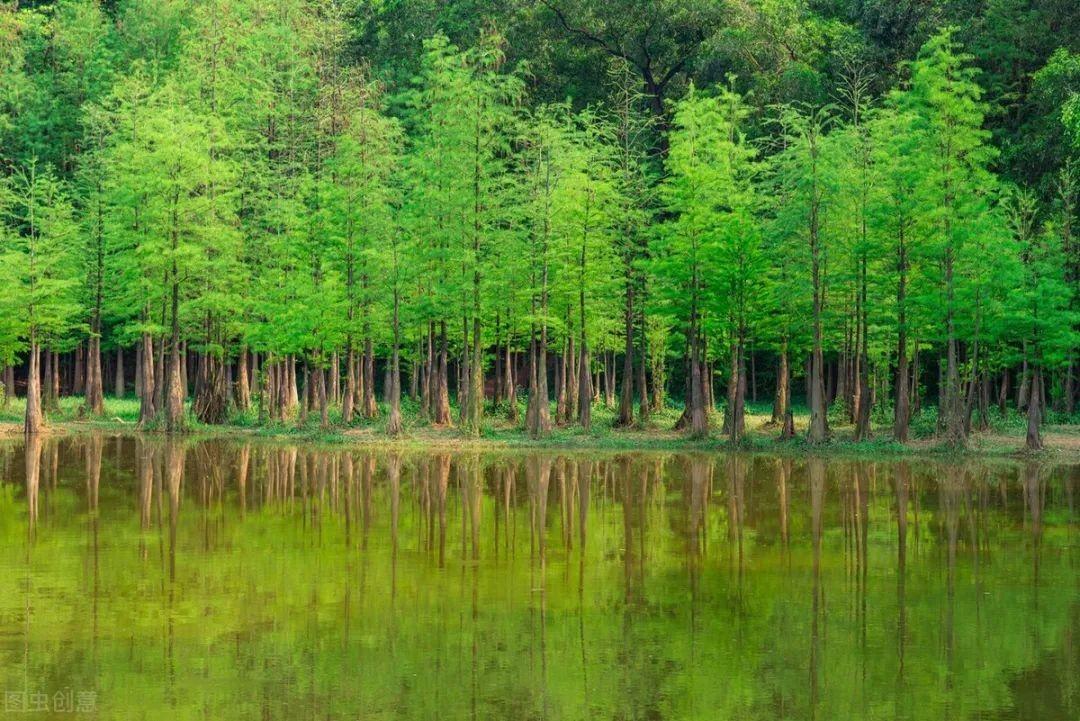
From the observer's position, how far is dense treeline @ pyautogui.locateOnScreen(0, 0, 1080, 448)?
4672 centimetres

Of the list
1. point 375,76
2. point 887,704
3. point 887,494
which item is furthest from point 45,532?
point 375,76

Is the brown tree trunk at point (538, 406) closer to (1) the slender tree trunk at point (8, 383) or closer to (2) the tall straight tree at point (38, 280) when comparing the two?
(2) the tall straight tree at point (38, 280)

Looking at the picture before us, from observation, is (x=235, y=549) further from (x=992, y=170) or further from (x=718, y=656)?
(x=992, y=170)

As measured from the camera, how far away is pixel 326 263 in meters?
55.5

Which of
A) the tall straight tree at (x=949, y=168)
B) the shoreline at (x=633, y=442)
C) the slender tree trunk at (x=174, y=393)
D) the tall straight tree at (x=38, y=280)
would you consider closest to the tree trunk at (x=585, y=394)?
the shoreline at (x=633, y=442)

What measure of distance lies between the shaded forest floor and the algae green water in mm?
11910

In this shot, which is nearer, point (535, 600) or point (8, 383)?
point (535, 600)

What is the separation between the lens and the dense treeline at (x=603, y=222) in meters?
46.7

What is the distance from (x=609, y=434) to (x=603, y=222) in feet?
27.1

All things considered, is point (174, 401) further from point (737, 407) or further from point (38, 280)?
point (737, 407)

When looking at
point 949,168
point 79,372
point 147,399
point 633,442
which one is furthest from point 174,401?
point 949,168

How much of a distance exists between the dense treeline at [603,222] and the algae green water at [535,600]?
48.9 feet

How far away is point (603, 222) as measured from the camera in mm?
50625

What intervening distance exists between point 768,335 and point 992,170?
14.8m
